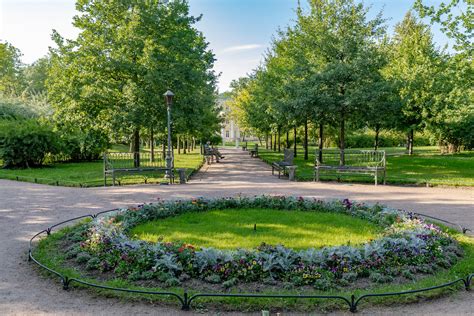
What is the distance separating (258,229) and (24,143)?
19.7 m

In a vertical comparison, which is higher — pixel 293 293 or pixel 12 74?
pixel 12 74

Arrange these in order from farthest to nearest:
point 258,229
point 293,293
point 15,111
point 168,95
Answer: point 15,111 < point 168,95 < point 258,229 < point 293,293

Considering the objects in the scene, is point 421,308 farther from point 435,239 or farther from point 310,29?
point 310,29

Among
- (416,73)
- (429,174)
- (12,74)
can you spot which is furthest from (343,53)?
(12,74)

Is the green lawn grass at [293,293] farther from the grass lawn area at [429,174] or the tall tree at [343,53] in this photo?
the tall tree at [343,53]

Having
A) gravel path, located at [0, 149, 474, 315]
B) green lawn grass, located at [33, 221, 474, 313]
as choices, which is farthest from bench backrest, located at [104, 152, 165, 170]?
green lawn grass, located at [33, 221, 474, 313]

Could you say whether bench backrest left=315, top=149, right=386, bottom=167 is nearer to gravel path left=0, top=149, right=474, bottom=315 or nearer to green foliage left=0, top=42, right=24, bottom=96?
gravel path left=0, top=149, right=474, bottom=315

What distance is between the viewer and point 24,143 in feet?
74.5

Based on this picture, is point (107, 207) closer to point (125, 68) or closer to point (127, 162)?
point (125, 68)

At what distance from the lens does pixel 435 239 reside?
22.7ft

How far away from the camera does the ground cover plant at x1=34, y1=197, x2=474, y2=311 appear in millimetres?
5461

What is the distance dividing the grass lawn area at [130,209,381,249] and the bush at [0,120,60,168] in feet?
56.9

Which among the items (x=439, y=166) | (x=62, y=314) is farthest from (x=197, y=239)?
(x=439, y=166)

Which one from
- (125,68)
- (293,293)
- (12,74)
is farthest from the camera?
(12,74)
